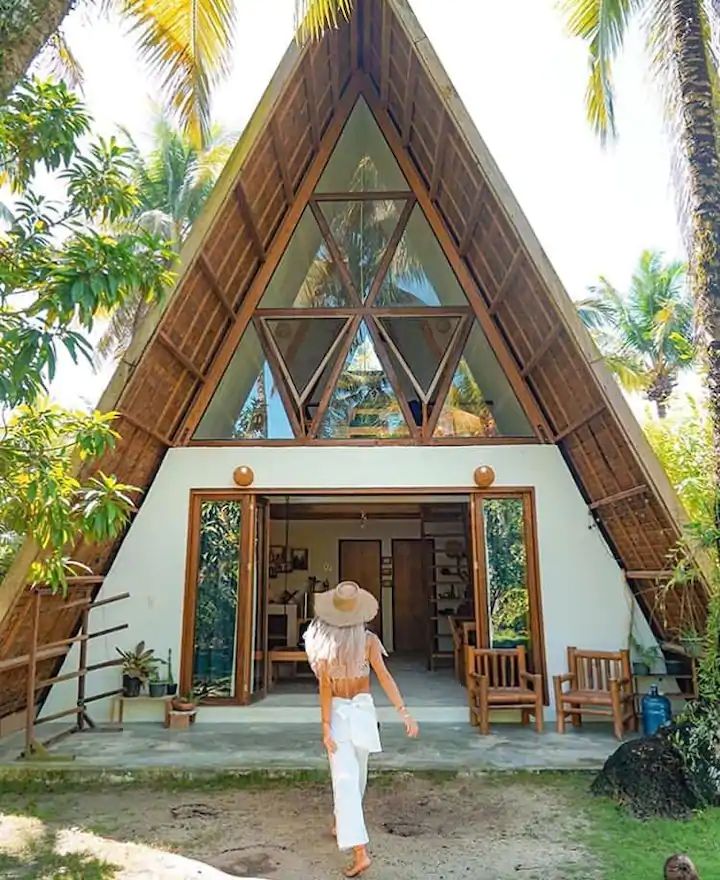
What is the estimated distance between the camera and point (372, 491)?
6.95m

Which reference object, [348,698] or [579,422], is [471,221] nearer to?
[579,422]

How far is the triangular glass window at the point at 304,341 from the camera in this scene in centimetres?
731

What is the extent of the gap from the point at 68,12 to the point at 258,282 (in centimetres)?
396

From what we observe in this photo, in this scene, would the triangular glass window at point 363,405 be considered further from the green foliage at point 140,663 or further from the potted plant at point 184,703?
the potted plant at point 184,703

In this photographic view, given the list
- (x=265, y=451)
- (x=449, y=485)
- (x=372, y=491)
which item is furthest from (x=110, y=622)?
(x=449, y=485)

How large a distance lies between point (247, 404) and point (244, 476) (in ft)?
2.65

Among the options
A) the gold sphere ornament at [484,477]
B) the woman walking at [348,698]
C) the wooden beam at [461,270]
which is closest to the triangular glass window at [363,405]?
the gold sphere ornament at [484,477]

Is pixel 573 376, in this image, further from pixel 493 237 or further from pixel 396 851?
pixel 396 851

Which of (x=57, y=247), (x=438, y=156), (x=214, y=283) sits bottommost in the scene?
(x=57, y=247)

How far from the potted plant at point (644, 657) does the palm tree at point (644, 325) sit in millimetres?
10136

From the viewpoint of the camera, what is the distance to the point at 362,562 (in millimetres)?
12422

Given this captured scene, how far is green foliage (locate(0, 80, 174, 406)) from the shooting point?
2.88 metres

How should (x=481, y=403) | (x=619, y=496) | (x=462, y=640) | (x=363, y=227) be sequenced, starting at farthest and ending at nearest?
(x=462, y=640) < (x=363, y=227) < (x=481, y=403) < (x=619, y=496)

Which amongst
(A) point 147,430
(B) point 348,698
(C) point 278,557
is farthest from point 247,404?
(C) point 278,557
